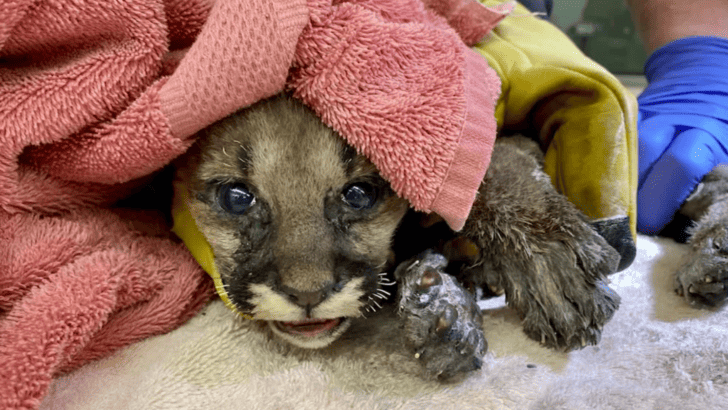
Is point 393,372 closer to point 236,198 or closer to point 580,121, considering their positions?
point 236,198

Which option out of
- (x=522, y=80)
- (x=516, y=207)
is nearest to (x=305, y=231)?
(x=516, y=207)

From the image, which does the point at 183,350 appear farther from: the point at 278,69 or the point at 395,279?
the point at 278,69

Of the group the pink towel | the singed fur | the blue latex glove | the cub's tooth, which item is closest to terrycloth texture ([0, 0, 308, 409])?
the pink towel

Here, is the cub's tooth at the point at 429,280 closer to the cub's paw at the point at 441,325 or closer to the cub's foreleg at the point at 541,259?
the cub's paw at the point at 441,325

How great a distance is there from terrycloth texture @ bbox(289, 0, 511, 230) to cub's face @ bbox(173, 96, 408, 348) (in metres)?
0.08

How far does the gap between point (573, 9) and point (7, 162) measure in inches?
124

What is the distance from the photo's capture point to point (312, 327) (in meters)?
1.03

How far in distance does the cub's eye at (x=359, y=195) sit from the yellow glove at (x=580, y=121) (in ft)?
1.50

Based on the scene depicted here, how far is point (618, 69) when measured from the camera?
3.27 metres

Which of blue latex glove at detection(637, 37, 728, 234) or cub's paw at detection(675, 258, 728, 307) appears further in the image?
blue latex glove at detection(637, 37, 728, 234)

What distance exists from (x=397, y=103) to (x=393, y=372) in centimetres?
52

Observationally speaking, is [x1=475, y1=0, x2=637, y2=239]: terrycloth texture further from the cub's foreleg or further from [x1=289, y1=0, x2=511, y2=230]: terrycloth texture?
[x1=289, y1=0, x2=511, y2=230]: terrycloth texture

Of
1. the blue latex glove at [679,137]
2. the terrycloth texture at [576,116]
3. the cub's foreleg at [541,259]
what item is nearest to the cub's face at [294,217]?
the cub's foreleg at [541,259]

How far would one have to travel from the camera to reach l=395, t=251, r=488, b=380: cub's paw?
938 millimetres
